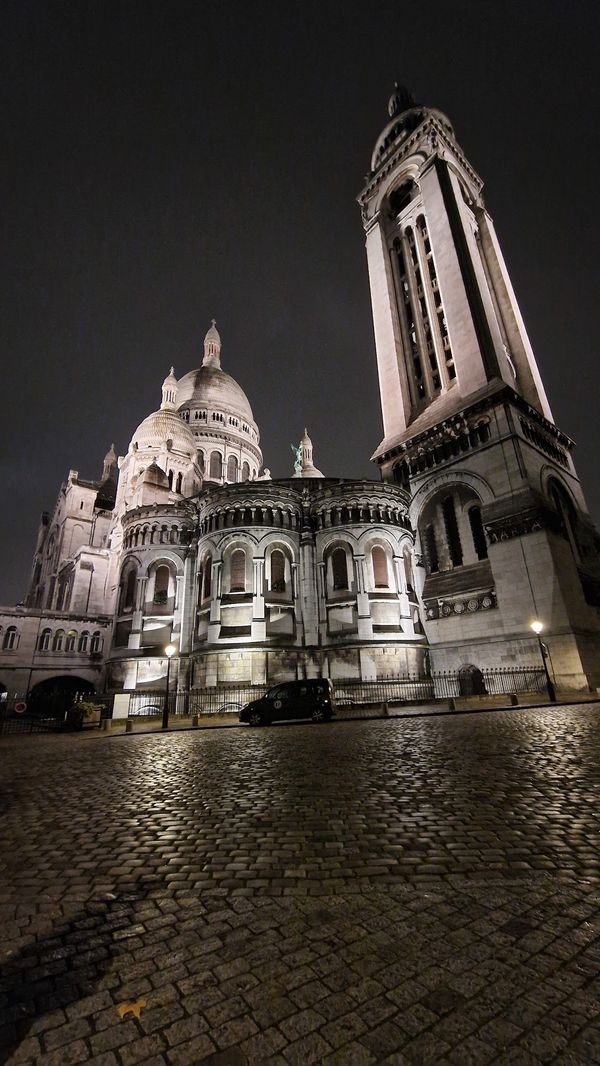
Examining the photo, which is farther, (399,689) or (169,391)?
(169,391)

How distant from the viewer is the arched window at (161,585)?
119 feet

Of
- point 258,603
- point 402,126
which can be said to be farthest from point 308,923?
point 402,126

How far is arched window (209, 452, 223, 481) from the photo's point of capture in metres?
64.7

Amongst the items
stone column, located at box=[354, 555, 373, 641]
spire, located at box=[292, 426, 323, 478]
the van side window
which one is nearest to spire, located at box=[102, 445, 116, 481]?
spire, located at box=[292, 426, 323, 478]

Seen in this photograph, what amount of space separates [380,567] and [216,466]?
3948 cm

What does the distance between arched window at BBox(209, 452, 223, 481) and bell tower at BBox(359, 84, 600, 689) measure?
93.4 ft

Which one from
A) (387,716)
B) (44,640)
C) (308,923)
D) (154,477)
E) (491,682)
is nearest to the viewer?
(308,923)

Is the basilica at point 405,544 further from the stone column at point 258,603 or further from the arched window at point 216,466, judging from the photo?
the arched window at point 216,466

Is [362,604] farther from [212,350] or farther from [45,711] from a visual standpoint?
[212,350]

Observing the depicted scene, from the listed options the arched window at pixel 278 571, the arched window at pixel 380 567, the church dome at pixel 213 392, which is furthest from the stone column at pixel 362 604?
the church dome at pixel 213 392

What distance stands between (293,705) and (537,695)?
13.0m

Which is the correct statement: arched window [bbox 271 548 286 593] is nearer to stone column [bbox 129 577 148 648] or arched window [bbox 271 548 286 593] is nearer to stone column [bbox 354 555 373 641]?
stone column [bbox 354 555 373 641]

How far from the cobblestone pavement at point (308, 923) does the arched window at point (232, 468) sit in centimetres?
6063

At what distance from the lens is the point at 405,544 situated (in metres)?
33.6
